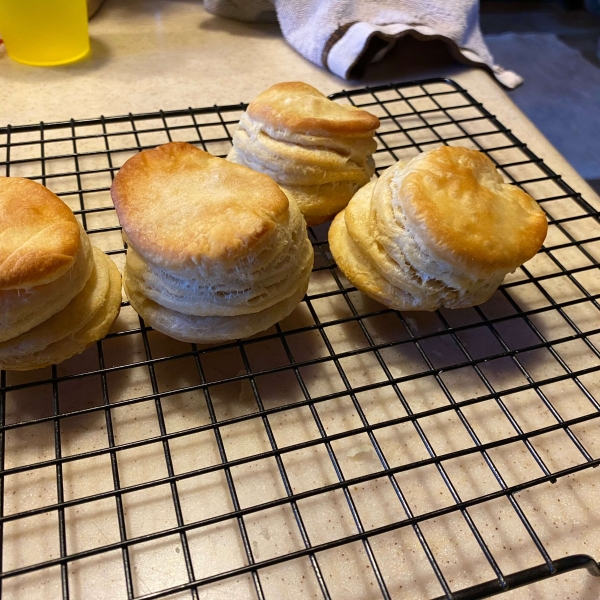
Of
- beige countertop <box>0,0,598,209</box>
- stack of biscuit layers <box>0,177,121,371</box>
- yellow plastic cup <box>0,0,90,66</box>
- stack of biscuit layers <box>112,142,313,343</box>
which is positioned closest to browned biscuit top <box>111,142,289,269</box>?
stack of biscuit layers <box>112,142,313,343</box>

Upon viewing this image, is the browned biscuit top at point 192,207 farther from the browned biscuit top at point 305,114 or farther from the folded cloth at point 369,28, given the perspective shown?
the folded cloth at point 369,28

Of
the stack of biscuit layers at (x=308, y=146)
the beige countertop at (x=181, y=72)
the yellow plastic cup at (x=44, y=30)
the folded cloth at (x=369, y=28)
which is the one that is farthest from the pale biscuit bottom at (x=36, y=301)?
the folded cloth at (x=369, y=28)

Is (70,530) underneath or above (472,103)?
underneath

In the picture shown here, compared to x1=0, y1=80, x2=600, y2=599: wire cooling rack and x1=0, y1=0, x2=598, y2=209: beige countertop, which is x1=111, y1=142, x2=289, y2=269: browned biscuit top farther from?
x1=0, y1=0, x2=598, y2=209: beige countertop

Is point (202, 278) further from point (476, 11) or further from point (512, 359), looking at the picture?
point (476, 11)

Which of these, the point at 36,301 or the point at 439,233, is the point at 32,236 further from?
the point at 439,233

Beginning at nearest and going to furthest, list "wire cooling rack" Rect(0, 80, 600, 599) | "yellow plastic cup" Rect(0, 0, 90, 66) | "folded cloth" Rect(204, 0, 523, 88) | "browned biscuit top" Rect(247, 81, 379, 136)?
"wire cooling rack" Rect(0, 80, 600, 599) < "browned biscuit top" Rect(247, 81, 379, 136) < "yellow plastic cup" Rect(0, 0, 90, 66) < "folded cloth" Rect(204, 0, 523, 88)

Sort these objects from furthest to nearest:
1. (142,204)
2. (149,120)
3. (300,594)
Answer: (149,120) < (142,204) < (300,594)

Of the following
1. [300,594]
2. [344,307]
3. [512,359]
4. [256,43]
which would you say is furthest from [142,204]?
[256,43]
